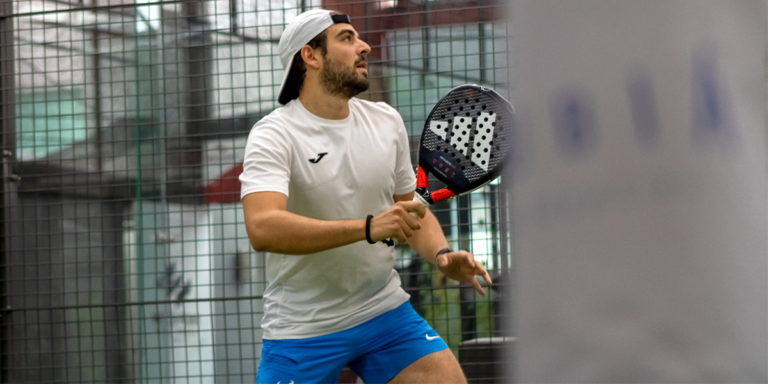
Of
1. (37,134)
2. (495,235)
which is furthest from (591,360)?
(37,134)

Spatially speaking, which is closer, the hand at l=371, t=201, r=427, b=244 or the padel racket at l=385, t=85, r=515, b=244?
the hand at l=371, t=201, r=427, b=244

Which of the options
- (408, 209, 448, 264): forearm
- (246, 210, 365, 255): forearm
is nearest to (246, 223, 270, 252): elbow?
(246, 210, 365, 255): forearm

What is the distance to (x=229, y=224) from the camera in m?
4.03

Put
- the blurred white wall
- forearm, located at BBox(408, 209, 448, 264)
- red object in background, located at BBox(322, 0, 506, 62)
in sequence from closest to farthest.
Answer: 1. the blurred white wall
2. forearm, located at BBox(408, 209, 448, 264)
3. red object in background, located at BBox(322, 0, 506, 62)

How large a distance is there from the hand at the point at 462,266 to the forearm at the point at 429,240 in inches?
10.0

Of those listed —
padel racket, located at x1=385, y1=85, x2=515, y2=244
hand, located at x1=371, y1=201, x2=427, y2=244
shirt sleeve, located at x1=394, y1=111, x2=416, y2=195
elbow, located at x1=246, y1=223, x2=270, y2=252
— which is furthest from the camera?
shirt sleeve, located at x1=394, y1=111, x2=416, y2=195

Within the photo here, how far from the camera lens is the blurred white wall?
583mm

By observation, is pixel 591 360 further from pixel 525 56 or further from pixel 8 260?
pixel 8 260

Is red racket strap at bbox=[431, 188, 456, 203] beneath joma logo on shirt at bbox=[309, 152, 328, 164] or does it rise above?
beneath

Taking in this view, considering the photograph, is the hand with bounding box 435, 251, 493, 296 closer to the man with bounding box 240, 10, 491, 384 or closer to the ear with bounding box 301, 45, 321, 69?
the man with bounding box 240, 10, 491, 384

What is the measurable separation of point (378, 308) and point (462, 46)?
1.84 metres

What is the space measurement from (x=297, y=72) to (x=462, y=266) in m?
0.95

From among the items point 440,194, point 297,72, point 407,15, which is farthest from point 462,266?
point 407,15

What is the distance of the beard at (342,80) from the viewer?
102 inches
